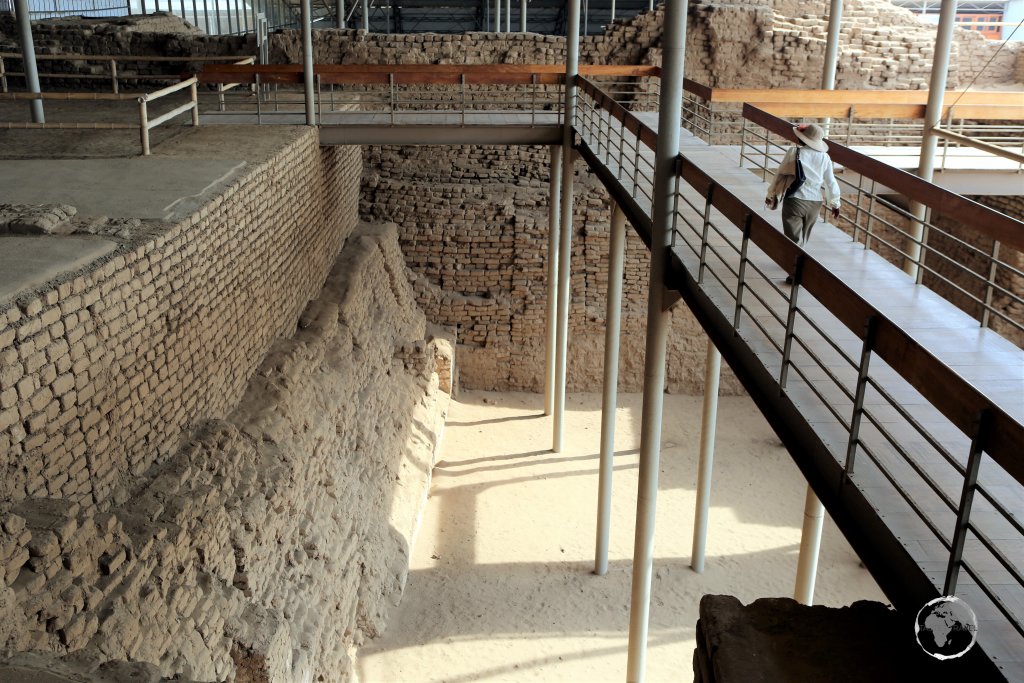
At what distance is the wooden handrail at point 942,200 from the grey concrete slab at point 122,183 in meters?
4.89

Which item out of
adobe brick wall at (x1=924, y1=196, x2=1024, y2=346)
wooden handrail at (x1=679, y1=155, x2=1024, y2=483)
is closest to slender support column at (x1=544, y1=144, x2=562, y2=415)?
adobe brick wall at (x1=924, y1=196, x2=1024, y2=346)

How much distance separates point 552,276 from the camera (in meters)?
12.8

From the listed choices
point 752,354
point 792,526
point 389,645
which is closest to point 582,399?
point 792,526

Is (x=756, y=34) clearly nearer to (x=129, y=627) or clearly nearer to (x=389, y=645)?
(x=389, y=645)

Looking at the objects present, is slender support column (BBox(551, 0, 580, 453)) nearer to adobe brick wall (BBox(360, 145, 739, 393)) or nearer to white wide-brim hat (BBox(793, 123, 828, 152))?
adobe brick wall (BBox(360, 145, 739, 393))

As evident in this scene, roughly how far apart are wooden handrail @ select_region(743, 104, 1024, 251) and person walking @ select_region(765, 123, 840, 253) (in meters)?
0.45

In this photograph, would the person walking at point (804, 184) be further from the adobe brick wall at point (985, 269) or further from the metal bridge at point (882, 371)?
the adobe brick wall at point (985, 269)

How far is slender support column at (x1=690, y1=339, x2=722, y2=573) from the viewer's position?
31.8 feet

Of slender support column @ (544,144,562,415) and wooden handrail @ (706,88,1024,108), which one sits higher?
wooden handrail @ (706,88,1024,108)

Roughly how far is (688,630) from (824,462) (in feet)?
18.0

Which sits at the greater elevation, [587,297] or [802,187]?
[802,187]

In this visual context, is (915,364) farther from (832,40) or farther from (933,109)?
(832,40)

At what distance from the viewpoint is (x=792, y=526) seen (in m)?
10.9

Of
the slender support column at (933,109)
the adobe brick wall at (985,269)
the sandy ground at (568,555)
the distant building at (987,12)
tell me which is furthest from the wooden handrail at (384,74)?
the distant building at (987,12)
